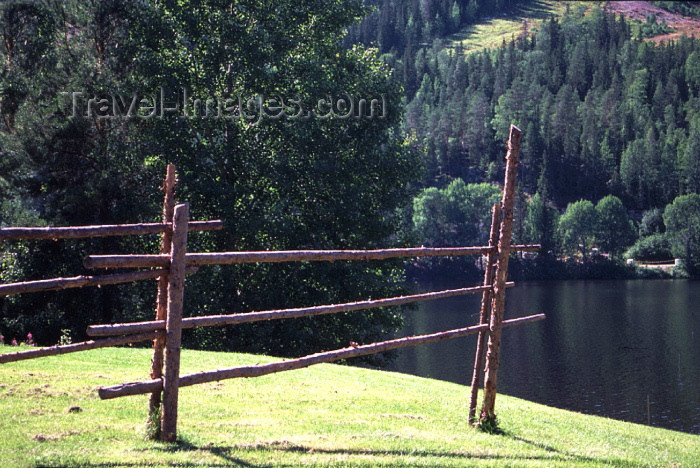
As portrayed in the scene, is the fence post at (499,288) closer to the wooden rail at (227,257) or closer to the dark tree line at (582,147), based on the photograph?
the wooden rail at (227,257)

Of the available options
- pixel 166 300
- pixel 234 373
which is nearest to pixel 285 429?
pixel 234 373

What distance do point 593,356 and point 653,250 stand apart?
94103 millimetres

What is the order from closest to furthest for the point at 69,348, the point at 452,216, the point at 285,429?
the point at 69,348 → the point at 285,429 → the point at 452,216

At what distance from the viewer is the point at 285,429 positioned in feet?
33.0

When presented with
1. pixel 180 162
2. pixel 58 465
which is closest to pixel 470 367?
pixel 180 162

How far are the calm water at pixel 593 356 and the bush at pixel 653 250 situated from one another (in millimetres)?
54417

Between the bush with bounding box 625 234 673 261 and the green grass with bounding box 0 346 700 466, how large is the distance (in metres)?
129

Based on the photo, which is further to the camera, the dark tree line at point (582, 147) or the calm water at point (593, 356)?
the dark tree line at point (582, 147)

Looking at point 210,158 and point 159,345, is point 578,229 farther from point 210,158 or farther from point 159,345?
point 159,345

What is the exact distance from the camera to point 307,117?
3092 cm

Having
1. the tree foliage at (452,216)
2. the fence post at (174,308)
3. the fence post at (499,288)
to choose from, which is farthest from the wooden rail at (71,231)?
the tree foliage at (452,216)

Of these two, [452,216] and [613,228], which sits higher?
[452,216]

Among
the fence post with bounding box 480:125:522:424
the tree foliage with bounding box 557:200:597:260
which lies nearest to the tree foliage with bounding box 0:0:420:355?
the fence post with bounding box 480:125:522:424

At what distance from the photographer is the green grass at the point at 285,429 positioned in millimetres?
8336
